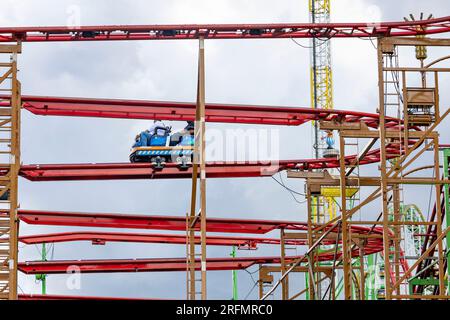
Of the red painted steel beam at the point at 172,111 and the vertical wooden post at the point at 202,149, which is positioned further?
the red painted steel beam at the point at 172,111

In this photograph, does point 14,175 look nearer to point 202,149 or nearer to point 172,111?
point 202,149

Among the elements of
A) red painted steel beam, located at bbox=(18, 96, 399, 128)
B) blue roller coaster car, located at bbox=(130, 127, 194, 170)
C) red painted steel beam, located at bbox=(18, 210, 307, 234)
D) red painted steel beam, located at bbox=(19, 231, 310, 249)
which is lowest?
red painted steel beam, located at bbox=(19, 231, 310, 249)

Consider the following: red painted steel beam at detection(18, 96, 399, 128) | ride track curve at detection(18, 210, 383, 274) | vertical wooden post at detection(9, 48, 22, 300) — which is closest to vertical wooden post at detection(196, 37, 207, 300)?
red painted steel beam at detection(18, 96, 399, 128)

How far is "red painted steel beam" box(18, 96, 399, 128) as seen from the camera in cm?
3947

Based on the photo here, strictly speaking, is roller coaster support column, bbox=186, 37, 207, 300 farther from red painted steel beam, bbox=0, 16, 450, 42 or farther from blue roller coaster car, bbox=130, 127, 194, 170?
blue roller coaster car, bbox=130, 127, 194, 170

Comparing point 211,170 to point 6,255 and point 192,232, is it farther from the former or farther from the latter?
point 6,255

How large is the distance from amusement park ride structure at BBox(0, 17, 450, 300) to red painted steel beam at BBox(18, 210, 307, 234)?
50 millimetres

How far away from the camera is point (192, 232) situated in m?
37.2

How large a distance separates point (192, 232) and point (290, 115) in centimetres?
669

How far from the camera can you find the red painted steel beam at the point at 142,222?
4509cm

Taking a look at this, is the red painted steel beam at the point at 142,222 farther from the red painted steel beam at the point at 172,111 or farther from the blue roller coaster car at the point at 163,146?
the red painted steel beam at the point at 172,111

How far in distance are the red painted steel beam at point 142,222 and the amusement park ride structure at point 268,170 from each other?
5cm

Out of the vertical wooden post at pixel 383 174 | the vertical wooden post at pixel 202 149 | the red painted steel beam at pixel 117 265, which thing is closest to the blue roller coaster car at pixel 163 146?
the vertical wooden post at pixel 202 149
